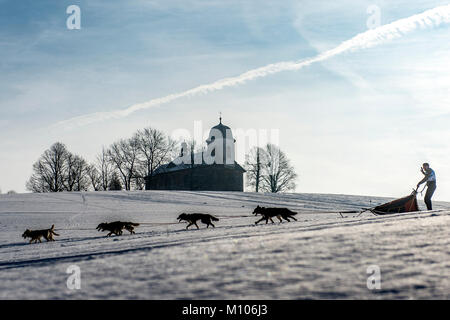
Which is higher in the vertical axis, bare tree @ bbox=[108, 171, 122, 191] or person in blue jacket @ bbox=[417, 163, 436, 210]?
bare tree @ bbox=[108, 171, 122, 191]

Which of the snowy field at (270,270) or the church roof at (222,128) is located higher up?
the church roof at (222,128)

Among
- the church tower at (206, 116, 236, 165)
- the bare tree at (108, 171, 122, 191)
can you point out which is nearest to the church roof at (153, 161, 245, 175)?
the church tower at (206, 116, 236, 165)

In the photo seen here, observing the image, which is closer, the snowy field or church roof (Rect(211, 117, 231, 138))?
the snowy field

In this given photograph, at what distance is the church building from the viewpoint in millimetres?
73500

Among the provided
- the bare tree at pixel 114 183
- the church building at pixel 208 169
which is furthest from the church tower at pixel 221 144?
the bare tree at pixel 114 183

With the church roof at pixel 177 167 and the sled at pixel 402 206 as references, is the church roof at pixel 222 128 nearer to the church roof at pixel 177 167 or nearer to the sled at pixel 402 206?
the church roof at pixel 177 167

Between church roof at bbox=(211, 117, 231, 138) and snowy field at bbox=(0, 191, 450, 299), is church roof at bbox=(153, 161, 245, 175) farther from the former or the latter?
snowy field at bbox=(0, 191, 450, 299)

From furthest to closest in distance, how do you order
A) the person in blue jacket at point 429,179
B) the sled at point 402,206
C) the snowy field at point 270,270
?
the person in blue jacket at point 429,179
the sled at point 402,206
the snowy field at point 270,270

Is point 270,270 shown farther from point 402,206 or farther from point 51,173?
point 51,173

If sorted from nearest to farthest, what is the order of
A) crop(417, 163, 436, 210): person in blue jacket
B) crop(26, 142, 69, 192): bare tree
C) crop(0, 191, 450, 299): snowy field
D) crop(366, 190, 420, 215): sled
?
crop(0, 191, 450, 299): snowy field < crop(366, 190, 420, 215): sled < crop(417, 163, 436, 210): person in blue jacket < crop(26, 142, 69, 192): bare tree

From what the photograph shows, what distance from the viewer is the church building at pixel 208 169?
241ft

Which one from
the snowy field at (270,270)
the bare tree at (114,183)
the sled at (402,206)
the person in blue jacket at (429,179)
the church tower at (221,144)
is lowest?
the snowy field at (270,270)
